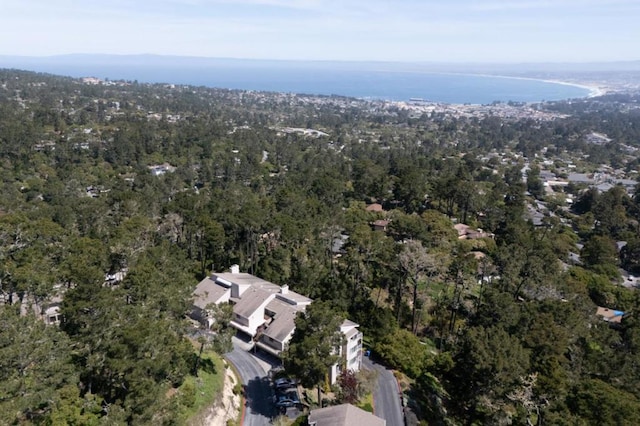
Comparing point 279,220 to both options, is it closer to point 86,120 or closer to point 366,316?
point 366,316

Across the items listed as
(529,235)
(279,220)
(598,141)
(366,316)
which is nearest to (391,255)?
(366,316)

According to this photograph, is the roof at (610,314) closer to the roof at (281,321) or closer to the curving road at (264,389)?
the curving road at (264,389)

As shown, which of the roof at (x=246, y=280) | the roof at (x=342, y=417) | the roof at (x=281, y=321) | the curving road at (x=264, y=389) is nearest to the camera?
the roof at (x=342, y=417)

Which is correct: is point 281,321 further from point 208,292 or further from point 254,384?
point 208,292

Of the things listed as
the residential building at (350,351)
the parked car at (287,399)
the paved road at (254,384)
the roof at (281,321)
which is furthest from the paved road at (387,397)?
the paved road at (254,384)

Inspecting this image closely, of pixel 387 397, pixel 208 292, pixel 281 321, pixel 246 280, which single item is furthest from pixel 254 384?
pixel 246 280

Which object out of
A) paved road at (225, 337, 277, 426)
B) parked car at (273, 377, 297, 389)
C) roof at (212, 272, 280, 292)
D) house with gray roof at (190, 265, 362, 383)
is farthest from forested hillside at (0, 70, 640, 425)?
parked car at (273, 377, 297, 389)

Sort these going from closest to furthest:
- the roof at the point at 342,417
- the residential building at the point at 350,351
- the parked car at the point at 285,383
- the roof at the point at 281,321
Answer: the roof at the point at 342,417 → the parked car at the point at 285,383 → the residential building at the point at 350,351 → the roof at the point at 281,321

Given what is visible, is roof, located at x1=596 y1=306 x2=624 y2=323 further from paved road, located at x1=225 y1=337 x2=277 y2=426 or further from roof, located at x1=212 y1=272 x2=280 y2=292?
paved road, located at x1=225 y1=337 x2=277 y2=426
